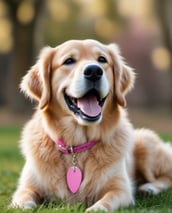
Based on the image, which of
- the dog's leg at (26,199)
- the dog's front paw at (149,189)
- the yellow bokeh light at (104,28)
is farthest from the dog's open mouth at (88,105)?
the yellow bokeh light at (104,28)

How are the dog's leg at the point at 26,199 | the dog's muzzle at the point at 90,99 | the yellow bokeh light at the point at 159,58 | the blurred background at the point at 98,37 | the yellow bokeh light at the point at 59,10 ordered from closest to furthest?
the dog's leg at the point at 26,199 → the dog's muzzle at the point at 90,99 → the blurred background at the point at 98,37 → the yellow bokeh light at the point at 59,10 → the yellow bokeh light at the point at 159,58

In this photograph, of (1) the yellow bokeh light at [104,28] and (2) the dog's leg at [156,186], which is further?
(1) the yellow bokeh light at [104,28]

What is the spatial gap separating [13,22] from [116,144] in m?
20.9

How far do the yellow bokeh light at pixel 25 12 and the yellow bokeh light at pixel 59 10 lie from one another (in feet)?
21.2

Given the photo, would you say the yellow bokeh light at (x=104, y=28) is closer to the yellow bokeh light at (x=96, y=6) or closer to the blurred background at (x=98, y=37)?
the blurred background at (x=98, y=37)

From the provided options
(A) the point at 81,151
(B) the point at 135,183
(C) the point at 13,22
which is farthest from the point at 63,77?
(C) the point at 13,22

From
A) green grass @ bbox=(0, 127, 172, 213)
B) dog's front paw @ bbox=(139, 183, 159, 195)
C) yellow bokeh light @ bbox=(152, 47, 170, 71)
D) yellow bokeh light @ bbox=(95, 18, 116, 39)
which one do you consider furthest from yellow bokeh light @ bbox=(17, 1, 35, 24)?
dog's front paw @ bbox=(139, 183, 159, 195)

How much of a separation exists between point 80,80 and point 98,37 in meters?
29.3

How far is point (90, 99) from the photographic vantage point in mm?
5430

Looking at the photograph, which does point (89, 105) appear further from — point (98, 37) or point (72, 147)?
point (98, 37)

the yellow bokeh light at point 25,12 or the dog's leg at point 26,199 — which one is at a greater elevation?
the dog's leg at point 26,199

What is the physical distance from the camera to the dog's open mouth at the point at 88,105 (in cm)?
531

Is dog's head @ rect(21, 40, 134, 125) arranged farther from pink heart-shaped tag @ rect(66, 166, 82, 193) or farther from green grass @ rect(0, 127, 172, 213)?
green grass @ rect(0, 127, 172, 213)

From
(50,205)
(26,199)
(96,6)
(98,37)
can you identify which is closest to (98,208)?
(50,205)
